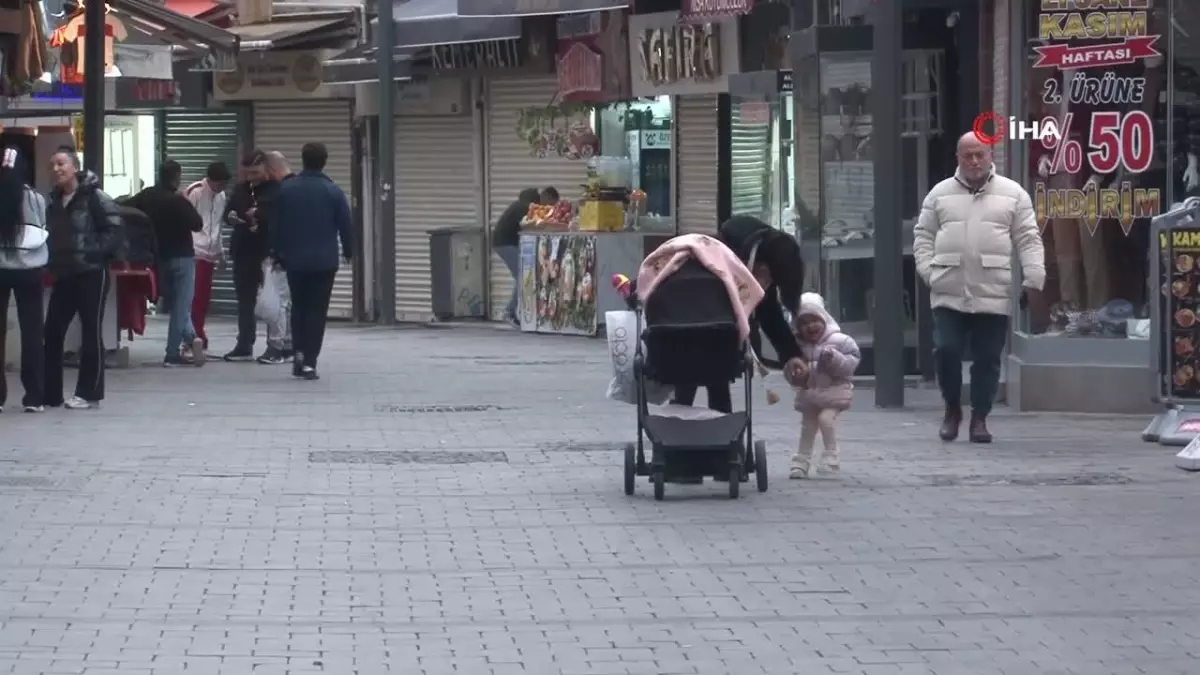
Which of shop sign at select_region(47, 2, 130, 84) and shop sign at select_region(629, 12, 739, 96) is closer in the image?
shop sign at select_region(47, 2, 130, 84)

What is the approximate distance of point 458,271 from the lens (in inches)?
988

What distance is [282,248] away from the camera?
54.0ft

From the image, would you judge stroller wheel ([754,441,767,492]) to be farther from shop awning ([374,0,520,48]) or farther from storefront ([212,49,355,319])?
storefront ([212,49,355,319])

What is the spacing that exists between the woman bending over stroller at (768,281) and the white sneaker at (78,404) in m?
5.23

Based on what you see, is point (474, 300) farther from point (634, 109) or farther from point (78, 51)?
point (78, 51)

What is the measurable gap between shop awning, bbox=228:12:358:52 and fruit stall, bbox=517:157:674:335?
490 centimetres

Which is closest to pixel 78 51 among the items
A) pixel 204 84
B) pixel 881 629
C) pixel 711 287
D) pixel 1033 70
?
pixel 204 84

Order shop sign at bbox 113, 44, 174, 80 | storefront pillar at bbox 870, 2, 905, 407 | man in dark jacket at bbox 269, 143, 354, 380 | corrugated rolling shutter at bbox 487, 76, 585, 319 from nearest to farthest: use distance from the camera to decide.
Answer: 1. storefront pillar at bbox 870, 2, 905, 407
2. man in dark jacket at bbox 269, 143, 354, 380
3. shop sign at bbox 113, 44, 174, 80
4. corrugated rolling shutter at bbox 487, 76, 585, 319

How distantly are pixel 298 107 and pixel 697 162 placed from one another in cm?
754

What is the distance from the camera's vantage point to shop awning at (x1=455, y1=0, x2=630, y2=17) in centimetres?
2134

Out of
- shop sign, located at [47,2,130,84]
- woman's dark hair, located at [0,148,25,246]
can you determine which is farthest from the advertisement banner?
woman's dark hair, located at [0,148,25,246]

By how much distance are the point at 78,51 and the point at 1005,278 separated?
1107 centimetres

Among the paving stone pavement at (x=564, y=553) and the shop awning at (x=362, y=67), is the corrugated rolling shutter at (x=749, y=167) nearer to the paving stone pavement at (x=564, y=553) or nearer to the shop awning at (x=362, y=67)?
the shop awning at (x=362, y=67)

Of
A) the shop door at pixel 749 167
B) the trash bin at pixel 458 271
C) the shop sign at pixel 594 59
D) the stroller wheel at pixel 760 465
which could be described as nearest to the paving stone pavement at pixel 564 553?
the stroller wheel at pixel 760 465
